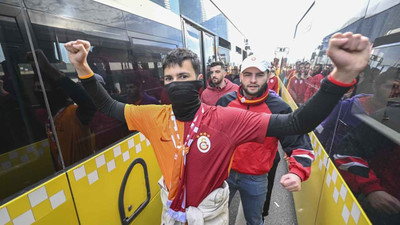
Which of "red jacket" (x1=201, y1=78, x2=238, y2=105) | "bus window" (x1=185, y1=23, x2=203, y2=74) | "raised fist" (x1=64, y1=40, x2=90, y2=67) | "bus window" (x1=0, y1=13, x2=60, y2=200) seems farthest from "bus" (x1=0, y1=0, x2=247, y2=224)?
"red jacket" (x1=201, y1=78, x2=238, y2=105)

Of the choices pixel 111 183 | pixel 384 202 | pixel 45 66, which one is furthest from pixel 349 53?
pixel 111 183

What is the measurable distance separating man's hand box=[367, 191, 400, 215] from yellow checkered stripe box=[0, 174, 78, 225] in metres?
1.64

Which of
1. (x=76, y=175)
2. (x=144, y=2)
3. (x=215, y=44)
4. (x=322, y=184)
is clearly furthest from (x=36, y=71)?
(x=215, y=44)

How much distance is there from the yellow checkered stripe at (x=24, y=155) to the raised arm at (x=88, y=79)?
36 cm

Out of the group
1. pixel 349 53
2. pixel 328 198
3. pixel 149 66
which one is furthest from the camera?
pixel 149 66

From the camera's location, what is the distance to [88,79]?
1.14 meters

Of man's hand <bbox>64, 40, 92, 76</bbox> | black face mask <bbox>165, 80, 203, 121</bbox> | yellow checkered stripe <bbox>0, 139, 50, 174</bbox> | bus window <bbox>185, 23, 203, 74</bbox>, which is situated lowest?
yellow checkered stripe <bbox>0, 139, 50, 174</bbox>

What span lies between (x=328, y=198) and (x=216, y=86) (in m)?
2.31

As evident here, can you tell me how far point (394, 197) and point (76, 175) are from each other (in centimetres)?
165

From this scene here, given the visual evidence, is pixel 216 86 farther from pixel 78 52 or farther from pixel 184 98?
pixel 78 52

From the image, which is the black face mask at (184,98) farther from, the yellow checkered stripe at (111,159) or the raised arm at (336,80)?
the yellow checkered stripe at (111,159)

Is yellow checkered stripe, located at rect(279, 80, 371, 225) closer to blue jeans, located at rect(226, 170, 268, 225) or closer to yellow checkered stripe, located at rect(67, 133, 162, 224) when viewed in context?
blue jeans, located at rect(226, 170, 268, 225)

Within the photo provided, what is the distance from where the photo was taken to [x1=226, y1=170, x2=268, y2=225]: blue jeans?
5.69ft

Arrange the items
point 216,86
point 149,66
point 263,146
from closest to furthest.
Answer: point 263,146, point 149,66, point 216,86
